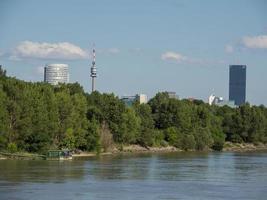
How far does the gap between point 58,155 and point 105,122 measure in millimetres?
27560

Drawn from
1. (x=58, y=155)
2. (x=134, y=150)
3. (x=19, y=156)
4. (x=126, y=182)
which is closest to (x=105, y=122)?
(x=134, y=150)

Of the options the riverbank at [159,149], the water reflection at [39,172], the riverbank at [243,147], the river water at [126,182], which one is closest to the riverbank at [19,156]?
the water reflection at [39,172]

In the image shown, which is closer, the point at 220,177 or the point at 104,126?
the point at 220,177

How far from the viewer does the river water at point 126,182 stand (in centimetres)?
4712

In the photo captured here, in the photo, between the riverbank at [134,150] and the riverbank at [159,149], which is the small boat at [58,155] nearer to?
the riverbank at [134,150]

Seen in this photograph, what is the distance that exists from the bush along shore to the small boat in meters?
2.53

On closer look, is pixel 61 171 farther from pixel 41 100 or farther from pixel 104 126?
pixel 104 126

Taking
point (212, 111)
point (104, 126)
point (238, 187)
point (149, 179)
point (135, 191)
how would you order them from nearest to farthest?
1. point (135, 191)
2. point (238, 187)
3. point (149, 179)
4. point (104, 126)
5. point (212, 111)

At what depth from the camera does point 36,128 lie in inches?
3684

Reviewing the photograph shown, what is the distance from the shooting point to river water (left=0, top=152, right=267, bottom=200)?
155ft

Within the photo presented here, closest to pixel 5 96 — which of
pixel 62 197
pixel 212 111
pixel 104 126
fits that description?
pixel 104 126

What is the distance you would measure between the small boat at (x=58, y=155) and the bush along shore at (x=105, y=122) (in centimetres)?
253

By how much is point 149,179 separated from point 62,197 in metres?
16.4

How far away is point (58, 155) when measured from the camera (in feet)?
294
